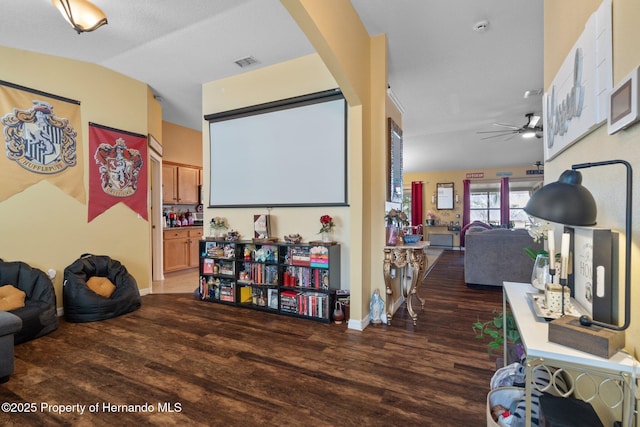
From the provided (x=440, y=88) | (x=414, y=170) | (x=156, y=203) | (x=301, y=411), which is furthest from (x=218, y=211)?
(x=414, y=170)

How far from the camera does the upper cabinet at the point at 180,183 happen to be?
586 centimetres

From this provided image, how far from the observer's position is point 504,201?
964cm

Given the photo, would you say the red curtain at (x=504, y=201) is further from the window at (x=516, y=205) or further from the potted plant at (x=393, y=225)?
the potted plant at (x=393, y=225)

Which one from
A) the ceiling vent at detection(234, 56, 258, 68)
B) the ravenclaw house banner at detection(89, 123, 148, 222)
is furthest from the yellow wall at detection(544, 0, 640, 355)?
the ravenclaw house banner at detection(89, 123, 148, 222)

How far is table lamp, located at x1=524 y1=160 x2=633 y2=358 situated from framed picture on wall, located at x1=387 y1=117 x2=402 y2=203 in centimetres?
266

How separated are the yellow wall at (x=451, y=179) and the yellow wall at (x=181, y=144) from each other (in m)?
6.36

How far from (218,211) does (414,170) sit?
25.9 ft

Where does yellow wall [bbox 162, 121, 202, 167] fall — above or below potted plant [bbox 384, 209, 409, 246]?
above

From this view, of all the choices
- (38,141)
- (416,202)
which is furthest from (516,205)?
(38,141)

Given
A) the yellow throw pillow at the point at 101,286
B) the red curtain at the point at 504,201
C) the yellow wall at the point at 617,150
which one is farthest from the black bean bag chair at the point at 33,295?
the red curtain at the point at 504,201

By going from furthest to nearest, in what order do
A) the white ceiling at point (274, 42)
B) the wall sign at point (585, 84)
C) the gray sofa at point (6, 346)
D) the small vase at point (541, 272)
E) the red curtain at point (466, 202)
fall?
the red curtain at point (466, 202) → the white ceiling at point (274, 42) → the gray sofa at point (6, 346) → the small vase at point (541, 272) → the wall sign at point (585, 84)

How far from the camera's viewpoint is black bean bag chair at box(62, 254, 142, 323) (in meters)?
3.36

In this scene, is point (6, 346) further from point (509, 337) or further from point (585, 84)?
point (585, 84)

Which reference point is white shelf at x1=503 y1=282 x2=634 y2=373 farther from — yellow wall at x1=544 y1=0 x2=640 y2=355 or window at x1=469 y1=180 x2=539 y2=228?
window at x1=469 y1=180 x2=539 y2=228
